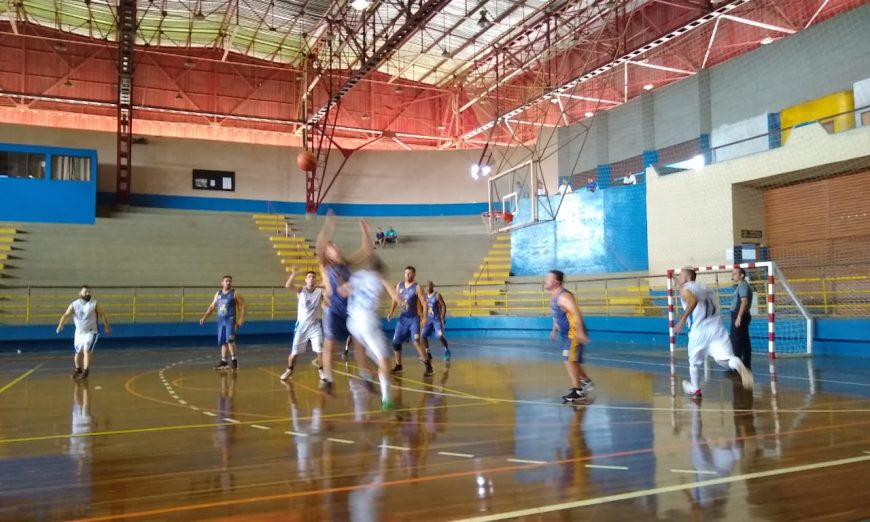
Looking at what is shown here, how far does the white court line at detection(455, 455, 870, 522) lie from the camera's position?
3922 mm

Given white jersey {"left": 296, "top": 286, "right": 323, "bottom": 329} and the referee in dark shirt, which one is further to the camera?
white jersey {"left": 296, "top": 286, "right": 323, "bottom": 329}

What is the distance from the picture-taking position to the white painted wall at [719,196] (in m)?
17.6

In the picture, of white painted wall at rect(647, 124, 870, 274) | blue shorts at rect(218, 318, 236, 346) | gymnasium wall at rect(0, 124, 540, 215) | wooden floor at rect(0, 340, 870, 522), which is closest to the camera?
wooden floor at rect(0, 340, 870, 522)

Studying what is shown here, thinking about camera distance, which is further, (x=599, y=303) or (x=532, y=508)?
(x=599, y=303)

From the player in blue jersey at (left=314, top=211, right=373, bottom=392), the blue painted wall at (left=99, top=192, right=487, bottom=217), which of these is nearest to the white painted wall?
the blue painted wall at (left=99, top=192, right=487, bottom=217)

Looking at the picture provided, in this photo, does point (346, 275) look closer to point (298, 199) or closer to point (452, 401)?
point (452, 401)

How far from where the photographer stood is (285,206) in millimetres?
33906

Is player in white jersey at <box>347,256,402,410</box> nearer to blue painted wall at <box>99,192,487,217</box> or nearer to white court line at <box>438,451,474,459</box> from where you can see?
white court line at <box>438,451,474,459</box>

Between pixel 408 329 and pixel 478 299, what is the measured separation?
14.5 metres

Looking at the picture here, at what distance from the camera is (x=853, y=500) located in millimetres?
4102

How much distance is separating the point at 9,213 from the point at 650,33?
87.7 ft

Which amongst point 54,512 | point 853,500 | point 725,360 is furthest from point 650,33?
point 54,512

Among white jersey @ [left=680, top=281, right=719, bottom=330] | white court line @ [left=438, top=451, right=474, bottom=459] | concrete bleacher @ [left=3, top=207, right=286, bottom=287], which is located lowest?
white court line @ [left=438, top=451, right=474, bottom=459]

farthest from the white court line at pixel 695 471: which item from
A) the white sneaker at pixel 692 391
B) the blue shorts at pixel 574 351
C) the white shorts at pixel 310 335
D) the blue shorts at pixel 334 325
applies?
the white shorts at pixel 310 335
